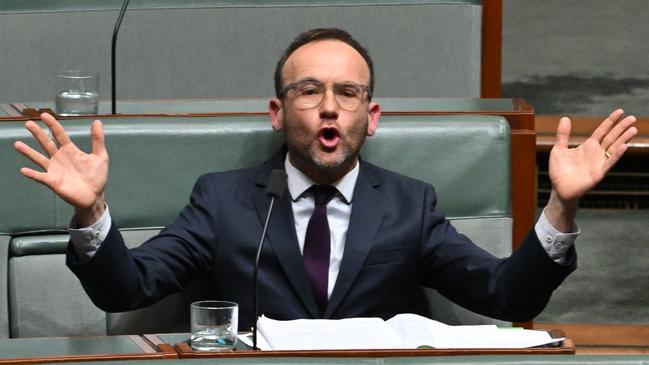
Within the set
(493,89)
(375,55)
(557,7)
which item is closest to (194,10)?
(375,55)

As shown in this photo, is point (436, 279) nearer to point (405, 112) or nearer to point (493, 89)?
point (405, 112)

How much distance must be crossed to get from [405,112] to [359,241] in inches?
10.7

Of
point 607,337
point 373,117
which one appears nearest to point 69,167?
point 373,117

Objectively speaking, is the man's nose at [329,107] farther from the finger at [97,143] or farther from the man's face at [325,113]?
the finger at [97,143]

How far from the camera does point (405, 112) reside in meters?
1.94

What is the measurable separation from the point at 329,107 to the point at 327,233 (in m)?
0.16

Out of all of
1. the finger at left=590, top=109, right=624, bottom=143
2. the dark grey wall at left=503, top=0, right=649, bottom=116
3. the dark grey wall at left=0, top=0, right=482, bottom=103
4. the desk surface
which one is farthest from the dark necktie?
the dark grey wall at left=503, top=0, right=649, bottom=116

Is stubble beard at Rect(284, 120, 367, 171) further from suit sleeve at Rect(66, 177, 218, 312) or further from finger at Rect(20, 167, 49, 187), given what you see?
finger at Rect(20, 167, 49, 187)

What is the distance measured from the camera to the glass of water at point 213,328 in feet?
4.61

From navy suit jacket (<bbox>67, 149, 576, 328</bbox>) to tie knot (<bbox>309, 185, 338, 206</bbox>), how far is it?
0.03m

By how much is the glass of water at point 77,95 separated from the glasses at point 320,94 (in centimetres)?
34

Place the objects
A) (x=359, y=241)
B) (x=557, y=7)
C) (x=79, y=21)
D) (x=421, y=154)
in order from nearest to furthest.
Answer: (x=359, y=241)
(x=421, y=154)
(x=79, y=21)
(x=557, y=7)

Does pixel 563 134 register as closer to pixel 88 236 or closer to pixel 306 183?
pixel 306 183

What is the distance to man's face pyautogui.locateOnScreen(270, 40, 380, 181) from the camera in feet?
5.67
